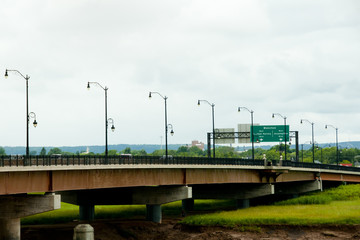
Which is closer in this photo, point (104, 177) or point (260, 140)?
point (104, 177)

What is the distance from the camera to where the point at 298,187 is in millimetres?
93062

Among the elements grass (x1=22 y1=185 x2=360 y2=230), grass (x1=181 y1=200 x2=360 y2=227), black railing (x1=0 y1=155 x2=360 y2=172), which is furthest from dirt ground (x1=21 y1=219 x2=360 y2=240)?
black railing (x1=0 y1=155 x2=360 y2=172)

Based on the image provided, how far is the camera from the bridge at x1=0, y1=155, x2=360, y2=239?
140ft

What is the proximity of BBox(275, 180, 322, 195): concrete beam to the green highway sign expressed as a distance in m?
8.88

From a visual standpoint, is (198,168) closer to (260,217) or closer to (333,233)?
(260,217)

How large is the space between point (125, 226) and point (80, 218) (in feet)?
26.2

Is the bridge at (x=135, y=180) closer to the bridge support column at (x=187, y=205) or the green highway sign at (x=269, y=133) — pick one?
the bridge support column at (x=187, y=205)

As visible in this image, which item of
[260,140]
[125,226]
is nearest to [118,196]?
[125,226]

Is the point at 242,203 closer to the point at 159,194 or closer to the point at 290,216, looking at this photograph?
the point at 290,216

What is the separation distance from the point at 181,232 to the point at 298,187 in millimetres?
36562

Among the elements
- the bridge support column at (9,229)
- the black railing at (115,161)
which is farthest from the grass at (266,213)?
the bridge support column at (9,229)

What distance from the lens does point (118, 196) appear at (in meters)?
65.4

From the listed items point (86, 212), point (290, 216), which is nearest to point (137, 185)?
point (86, 212)

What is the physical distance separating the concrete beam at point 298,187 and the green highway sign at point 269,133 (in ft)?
29.1
